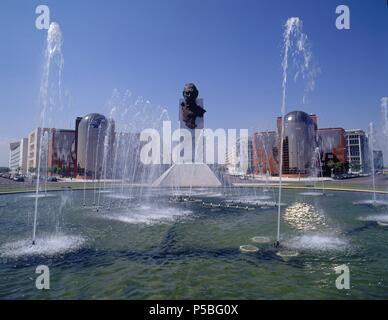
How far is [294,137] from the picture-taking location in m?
87.2

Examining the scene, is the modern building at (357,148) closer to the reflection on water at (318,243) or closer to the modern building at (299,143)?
the modern building at (299,143)

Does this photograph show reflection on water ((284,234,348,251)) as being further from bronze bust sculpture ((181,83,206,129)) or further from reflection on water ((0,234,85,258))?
bronze bust sculpture ((181,83,206,129))

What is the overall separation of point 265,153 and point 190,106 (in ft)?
201

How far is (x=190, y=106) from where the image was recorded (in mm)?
48844

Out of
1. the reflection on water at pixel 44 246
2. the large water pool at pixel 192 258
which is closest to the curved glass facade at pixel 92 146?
the large water pool at pixel 192 258

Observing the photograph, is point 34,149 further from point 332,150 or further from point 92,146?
point 332,150

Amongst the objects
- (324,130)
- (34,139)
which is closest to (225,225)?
(324,130)

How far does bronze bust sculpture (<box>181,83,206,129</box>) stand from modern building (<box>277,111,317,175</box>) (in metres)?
48.3

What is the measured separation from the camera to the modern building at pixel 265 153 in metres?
96.5

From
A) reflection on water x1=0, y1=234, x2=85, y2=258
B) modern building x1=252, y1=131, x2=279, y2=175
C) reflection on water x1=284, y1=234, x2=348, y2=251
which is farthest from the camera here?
modern building x1=252, y1=131, x2=279, y2=175

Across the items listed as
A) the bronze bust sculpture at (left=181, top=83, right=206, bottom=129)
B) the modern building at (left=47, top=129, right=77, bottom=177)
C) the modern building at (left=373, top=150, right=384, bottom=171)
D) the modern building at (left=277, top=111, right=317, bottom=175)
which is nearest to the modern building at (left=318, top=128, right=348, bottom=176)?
the modern building at (left=277, top=111, right=317, bottom=175)

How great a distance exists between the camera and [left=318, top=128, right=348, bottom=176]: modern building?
87750 mm
